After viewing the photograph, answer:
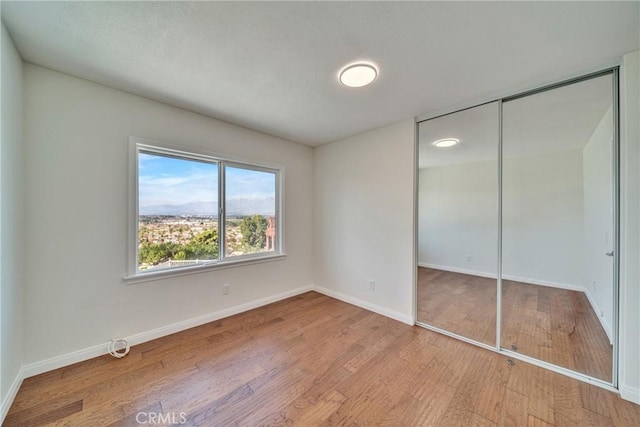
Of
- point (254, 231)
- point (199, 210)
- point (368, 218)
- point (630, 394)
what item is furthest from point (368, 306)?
point (199, 210)

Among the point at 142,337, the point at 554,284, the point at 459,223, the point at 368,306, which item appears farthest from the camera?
the point at 459,223

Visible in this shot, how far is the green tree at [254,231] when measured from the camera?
320cm

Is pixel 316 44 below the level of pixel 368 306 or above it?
above

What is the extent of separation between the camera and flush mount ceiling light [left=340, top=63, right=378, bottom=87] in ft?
5.93

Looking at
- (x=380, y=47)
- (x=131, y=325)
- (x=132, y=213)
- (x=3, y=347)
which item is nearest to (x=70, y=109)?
(x=132, y=213)

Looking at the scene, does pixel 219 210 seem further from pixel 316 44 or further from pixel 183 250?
pixel 316 44

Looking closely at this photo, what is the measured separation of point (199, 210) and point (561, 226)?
14.4ft

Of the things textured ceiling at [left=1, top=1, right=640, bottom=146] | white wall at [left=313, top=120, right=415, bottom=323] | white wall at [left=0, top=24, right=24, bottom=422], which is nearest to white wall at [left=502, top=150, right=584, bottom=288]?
white wall at [left=313, top=120, right=415, bottom=323]

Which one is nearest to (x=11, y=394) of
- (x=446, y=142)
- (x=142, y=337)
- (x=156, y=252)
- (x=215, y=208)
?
(x=142, y=337)

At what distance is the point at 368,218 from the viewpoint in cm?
322

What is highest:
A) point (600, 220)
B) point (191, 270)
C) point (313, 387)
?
point (600, 220)

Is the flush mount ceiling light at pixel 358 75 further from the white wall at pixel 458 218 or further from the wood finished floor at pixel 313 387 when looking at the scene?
the wood finished floor at pixel 313 387

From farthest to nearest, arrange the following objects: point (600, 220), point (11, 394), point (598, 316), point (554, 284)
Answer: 1. point (554, 284)
2. point (598, 316)
3. point (600, 220)
4. point (11, 394)

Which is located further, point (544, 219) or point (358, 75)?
point (544, 219)
